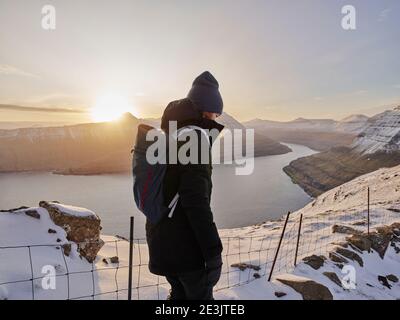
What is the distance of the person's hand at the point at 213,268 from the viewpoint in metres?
2.85

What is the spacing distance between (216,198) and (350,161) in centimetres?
8079

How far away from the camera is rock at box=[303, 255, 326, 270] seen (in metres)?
9.15

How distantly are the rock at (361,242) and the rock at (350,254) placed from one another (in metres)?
0.81

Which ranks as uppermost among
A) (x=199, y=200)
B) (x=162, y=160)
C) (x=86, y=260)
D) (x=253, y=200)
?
(x=162, y=160)

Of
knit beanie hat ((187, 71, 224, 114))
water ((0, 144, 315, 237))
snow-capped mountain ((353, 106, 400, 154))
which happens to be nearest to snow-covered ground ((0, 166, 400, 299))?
knit beanie hat ((187, 71, 224, 114))

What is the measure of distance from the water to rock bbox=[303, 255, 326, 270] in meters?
39.8

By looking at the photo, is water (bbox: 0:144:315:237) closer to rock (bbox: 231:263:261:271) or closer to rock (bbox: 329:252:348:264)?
rock (bbox: 329:252:348:264)

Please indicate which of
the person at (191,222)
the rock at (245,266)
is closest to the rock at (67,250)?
the rock at (245,266)

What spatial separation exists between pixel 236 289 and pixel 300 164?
138243 mm

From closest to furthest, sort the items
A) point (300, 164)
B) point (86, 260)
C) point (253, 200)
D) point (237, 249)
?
point (86, 260) → point (237, 249) → point (253, 200) → point (300, 164)
